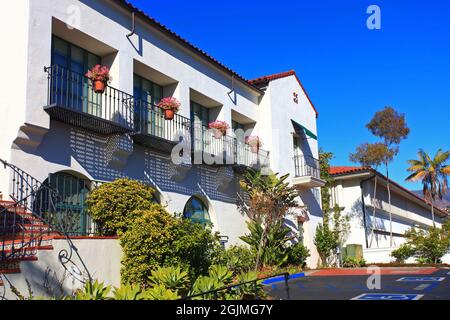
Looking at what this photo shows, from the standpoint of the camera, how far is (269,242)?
17.7 m

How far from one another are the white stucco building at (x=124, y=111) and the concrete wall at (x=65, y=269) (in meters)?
1.18

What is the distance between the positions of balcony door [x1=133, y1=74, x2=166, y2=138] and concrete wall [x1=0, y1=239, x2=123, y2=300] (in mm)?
4721

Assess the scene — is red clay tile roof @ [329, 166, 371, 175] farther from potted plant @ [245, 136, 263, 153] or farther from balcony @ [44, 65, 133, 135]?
balcony @ [44, 65, 133, 135]

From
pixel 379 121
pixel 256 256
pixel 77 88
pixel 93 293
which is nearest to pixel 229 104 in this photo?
pixel 256 256

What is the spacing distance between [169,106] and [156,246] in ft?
17.5

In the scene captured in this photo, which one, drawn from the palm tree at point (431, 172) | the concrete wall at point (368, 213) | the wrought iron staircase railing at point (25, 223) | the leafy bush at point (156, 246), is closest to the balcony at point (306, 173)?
the concrete wall at point (368, 213)

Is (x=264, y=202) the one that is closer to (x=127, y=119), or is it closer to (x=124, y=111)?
(x=127, y=119)

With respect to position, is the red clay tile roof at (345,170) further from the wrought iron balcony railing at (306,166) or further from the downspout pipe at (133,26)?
the downspout pipe at (133,26)

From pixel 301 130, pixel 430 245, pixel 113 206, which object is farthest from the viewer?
pixel 430 245

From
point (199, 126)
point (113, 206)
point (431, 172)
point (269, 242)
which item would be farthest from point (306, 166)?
point (431, 172)

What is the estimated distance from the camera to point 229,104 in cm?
1852

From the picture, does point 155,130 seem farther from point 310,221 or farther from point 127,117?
point 310,221

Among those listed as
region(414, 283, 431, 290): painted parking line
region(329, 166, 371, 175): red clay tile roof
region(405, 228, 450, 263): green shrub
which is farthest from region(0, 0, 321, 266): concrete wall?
region(405, 228, 450, 263): green shrub
